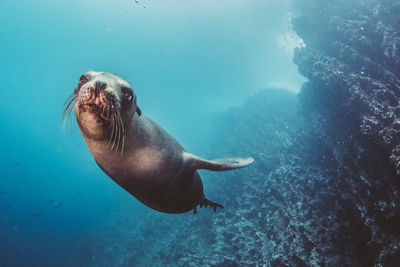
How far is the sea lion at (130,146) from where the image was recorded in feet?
4.16

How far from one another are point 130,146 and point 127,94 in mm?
467

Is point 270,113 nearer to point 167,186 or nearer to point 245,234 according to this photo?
point 245,234

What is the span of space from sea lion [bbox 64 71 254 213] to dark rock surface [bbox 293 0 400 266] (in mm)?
3615

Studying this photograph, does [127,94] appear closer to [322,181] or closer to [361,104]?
[322,181]

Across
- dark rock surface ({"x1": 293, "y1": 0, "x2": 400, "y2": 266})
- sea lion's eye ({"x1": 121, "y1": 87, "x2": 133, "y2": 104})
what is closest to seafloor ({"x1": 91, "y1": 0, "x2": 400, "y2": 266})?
dark rock surface ({"x1": 293, "y1": 0, "x2": 400, "y2": 266})

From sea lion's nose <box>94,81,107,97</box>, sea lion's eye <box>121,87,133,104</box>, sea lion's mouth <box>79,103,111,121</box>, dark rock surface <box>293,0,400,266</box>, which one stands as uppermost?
dark rock surface <box>293,0,400,266</box>

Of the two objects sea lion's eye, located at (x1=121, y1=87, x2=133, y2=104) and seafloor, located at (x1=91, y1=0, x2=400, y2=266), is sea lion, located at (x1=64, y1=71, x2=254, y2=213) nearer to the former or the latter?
sea lion's eye, located at (x1=121, y1=87, x2=133, y2=104)

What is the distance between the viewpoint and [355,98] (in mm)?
6832

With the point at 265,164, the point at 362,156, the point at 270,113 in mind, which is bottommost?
the point at 362,156

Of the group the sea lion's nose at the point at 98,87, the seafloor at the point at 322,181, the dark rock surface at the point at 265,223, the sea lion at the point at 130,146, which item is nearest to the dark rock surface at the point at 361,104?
the seafloor at the point at 322,181

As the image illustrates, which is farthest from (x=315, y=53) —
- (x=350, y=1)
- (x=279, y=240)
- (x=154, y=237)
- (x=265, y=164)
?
(x=154, y=237)

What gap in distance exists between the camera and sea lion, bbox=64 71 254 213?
4.16 ft

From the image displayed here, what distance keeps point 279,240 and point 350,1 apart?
1512cm

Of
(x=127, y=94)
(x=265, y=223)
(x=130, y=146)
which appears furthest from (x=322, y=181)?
(x=127, y=94)
